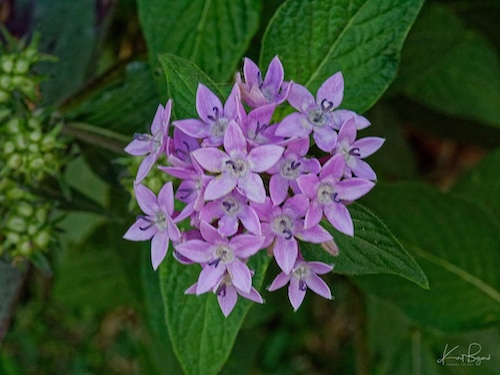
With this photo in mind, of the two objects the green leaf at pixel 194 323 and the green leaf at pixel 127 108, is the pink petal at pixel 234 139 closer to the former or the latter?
the green leaf at pixel 194 323

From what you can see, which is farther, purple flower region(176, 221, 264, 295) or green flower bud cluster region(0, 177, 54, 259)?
green flower bud cluster region(0, 177, 54, 259)

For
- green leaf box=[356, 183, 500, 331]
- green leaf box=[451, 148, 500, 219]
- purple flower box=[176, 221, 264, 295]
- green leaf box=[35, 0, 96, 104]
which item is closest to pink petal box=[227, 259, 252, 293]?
purple flower box=[176, 221, 264, 295]

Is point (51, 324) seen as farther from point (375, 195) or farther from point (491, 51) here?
point (491, 51)

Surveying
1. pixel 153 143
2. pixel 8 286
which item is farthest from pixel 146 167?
pixel 8 286

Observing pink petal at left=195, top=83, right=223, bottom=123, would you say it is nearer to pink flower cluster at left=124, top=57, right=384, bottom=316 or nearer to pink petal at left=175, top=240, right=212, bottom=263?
pink flower cluster at left=124, top=57, right=384, bottom=316

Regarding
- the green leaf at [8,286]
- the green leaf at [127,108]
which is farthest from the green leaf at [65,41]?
the green leaf at [8,286]

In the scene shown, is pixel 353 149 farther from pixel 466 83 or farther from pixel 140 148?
pixel 466 83

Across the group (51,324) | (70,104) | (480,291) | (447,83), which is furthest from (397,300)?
(51,324)
